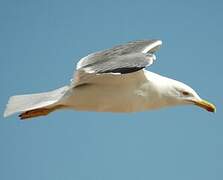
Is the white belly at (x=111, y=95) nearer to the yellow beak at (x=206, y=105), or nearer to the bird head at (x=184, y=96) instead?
the bird head at (x=184, y=96)

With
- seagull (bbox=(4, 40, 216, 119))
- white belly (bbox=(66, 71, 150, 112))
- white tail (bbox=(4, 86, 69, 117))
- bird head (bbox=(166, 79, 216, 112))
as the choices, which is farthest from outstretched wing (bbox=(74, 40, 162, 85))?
white tail (bbox=(4, 86, 69, 117))

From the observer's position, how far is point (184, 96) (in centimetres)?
850

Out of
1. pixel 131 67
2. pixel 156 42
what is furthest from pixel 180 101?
pixel 131 67

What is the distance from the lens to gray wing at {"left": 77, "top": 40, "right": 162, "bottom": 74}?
6559mm

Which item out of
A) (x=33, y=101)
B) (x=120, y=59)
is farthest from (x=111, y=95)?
(x=33, y=101)

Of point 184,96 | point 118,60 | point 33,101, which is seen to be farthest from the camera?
point 33,101

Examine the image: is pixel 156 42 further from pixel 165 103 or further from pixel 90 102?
pixel 90 102

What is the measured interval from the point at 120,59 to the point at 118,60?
5 centimetres

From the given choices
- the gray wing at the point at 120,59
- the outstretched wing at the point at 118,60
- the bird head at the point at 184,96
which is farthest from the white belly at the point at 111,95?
the bird head at the point at 184,96

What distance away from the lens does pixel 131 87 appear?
25.5 feet

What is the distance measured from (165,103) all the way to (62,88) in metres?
1.35

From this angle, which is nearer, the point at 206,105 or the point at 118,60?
the point at 118,60

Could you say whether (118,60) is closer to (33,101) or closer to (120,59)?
(120,59)

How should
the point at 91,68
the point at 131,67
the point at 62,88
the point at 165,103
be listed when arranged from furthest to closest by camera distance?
the point at 62,88 < the point at 165,103 < the point at 91,68 < the point at 131,67
